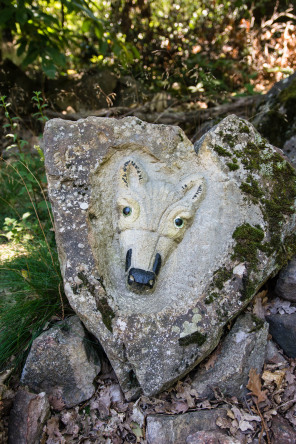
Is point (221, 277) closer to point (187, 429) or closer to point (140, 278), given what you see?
point (140, 278)

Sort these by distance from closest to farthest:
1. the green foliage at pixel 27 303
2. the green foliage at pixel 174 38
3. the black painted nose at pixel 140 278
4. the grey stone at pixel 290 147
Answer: the black painted nose at pixel 140 278
the green foliage at pixel 27 303
the grey stone at pixel 290 147
the green foliage at pixel 174 38

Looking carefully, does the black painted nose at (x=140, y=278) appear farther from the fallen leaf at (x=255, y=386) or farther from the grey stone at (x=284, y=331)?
the grey stone at (x=284, y=331)

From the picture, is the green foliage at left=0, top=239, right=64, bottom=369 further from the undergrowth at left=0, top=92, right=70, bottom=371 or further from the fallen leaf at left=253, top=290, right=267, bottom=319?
the fallen leaf at left=253, top=290, right=267, bottom=319

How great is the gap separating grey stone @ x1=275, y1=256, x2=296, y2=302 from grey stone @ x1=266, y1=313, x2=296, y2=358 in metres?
0.21

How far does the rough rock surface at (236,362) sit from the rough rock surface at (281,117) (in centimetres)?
275

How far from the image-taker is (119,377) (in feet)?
9.45

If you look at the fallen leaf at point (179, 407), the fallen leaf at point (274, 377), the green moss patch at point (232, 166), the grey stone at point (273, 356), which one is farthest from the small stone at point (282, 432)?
the green moss patch at point (232, 166)

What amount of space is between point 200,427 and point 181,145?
2498mm

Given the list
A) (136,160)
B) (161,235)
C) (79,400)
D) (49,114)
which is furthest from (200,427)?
(49,114)

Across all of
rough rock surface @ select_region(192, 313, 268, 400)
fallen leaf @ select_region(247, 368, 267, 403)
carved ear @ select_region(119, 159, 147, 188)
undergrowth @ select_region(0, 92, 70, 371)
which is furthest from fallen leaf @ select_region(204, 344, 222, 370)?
carved ear @ select_region(119, 159, 147, 188)

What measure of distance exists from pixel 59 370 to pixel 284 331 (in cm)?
211

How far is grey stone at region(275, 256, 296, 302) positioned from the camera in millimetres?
3623

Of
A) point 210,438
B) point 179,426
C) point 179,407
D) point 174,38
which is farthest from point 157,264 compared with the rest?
point 174,38

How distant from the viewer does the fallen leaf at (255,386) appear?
2.95 meters
